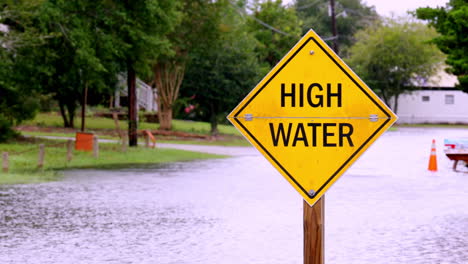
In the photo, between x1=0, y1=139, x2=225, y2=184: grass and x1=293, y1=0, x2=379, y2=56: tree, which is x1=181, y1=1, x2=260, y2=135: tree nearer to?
x1=0, y1=139, x2=225, y2=184: grass

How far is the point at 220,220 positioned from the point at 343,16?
88760mm

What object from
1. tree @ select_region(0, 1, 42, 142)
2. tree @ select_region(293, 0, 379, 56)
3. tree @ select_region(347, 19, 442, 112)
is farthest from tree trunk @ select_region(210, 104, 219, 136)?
tree @ select_region(293, 0, 379, 56)

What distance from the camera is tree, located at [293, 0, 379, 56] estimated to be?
98.0m

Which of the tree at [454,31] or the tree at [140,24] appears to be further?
the tree at [454,31]

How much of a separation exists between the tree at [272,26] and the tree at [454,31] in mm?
32227

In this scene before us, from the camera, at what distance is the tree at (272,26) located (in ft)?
221

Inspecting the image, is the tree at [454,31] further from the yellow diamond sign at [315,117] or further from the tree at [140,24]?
the yellow diamond sign at [315,117]

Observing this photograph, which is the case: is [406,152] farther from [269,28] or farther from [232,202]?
[269,28]

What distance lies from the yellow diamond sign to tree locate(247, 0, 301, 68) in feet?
198

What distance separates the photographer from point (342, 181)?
21.0m

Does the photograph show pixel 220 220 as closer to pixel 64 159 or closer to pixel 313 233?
pixel 313 233

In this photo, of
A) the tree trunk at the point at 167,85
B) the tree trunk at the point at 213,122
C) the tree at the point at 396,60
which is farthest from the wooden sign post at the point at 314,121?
the tree at the point at 396,60

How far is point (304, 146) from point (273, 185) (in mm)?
13616

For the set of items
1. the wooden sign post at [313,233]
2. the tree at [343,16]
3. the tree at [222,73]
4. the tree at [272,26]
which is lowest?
the wooden sign post at [313,233]
